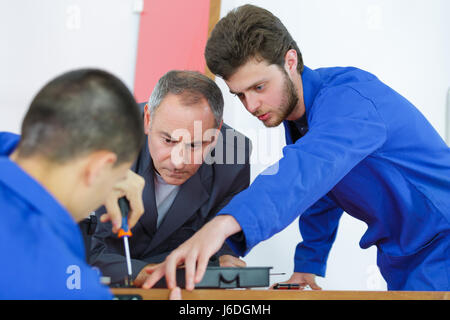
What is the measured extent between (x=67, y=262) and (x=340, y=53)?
203 centimetres

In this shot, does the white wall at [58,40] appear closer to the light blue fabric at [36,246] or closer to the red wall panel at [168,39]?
the red wall panel at [168,39]

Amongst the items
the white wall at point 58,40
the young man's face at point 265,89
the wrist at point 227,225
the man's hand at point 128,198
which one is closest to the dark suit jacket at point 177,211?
the young man's face at point 265,89

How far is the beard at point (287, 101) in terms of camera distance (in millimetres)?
1331

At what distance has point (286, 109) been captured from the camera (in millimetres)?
1349

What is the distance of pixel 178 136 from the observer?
4.44ft

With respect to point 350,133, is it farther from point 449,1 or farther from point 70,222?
point 449,1

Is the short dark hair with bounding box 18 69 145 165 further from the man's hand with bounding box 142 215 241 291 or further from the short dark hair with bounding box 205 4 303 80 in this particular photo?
the short dark hair with bounding box 205 4 303 80

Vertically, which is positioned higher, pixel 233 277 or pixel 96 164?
pixel 96 164

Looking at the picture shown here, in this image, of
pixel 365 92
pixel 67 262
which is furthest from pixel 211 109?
pixel 67 262

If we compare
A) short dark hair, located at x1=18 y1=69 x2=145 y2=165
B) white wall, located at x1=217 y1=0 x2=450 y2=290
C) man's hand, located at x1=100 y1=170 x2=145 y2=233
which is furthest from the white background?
short dark hair, located at x1=18 y1=69 x2=145 y2=165

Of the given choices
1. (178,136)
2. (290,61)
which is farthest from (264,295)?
(290,61)

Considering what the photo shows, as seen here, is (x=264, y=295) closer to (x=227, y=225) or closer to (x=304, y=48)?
(x=227, y=225)

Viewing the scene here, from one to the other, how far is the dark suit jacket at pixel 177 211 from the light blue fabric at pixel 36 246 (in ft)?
2.33

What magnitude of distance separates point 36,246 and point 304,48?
1961mm
